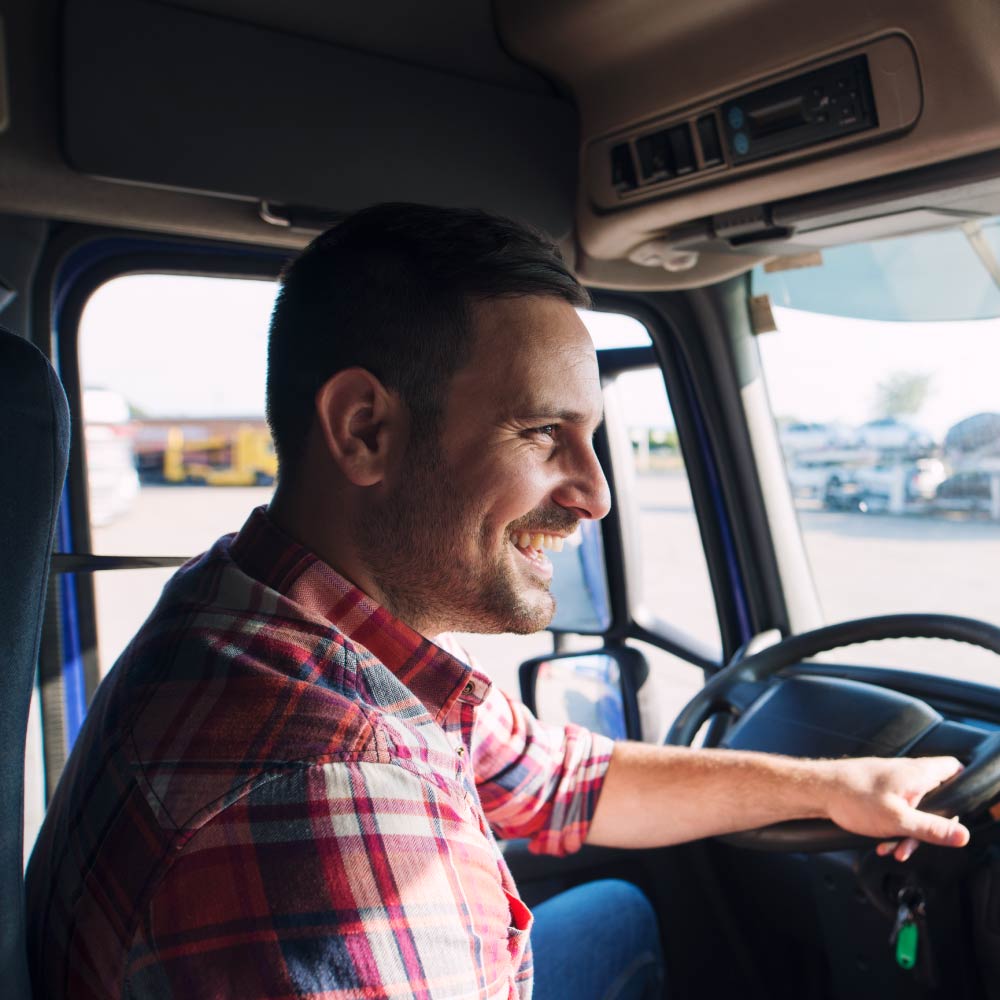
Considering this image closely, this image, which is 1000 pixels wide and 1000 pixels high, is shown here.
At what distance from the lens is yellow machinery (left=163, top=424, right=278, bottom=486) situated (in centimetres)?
220

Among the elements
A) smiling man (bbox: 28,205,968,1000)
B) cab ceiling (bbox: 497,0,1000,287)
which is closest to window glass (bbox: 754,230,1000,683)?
cab ceiling (bbox: 497,0,1000,287)

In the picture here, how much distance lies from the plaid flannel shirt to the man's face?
13 cm

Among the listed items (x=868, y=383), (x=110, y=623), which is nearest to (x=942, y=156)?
(x=868, y=383)

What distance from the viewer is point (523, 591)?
4.17 feet

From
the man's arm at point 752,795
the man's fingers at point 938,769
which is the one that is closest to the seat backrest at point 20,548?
the man's arm at point 752,795

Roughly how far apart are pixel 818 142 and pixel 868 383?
70 centimetres

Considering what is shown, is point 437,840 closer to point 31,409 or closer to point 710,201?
point 31,409

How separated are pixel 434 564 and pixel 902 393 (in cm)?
138

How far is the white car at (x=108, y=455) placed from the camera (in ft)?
6.38

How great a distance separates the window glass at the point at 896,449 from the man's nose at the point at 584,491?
2.75 ft

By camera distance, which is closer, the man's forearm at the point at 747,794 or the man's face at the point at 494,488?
the man's face at the point at 494,488

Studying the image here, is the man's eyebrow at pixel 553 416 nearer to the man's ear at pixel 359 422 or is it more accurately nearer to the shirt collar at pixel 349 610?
the man's ear at pixel 359 422

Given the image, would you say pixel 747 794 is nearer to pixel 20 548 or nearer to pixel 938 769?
pixel 938 769

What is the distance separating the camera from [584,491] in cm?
134
